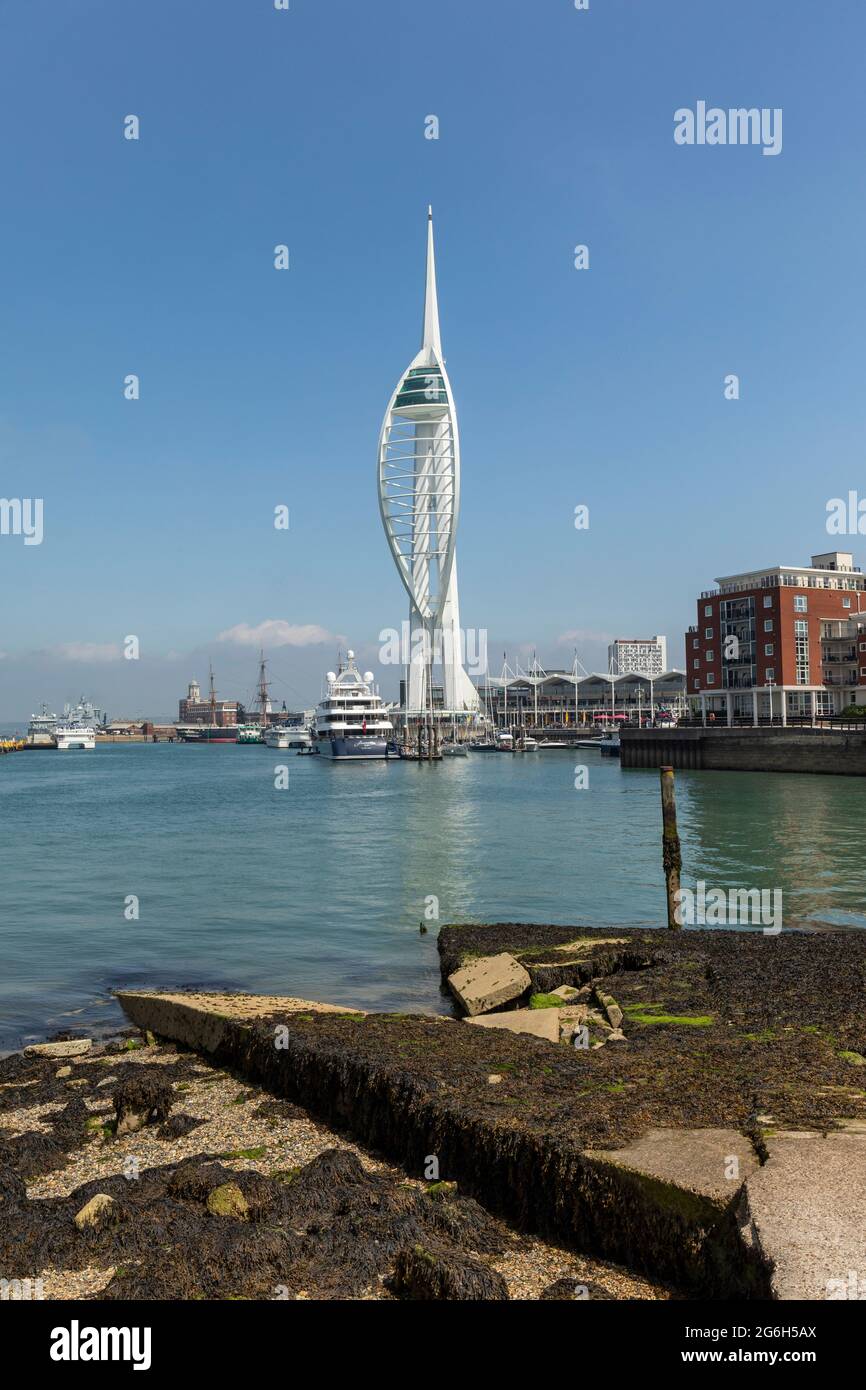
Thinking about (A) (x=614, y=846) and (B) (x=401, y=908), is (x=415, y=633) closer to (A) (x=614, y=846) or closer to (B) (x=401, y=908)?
(A) (x=614, y=846)

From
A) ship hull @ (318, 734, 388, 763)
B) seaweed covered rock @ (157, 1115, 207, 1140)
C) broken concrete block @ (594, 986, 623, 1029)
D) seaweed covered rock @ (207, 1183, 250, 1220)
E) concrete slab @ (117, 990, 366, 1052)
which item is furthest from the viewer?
ship hull @ (318, 734, 388, 763)

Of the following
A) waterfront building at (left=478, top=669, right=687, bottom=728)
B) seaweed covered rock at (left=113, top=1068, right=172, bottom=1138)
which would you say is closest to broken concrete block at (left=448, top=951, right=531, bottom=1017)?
seaweed covered rock at (left=113, top=1068, right=172, bottom=1138)

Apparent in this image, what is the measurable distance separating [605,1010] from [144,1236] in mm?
6192

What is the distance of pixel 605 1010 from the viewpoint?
38.1 feet

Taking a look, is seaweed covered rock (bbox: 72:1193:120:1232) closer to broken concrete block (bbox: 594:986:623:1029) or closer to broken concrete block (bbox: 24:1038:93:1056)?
broken concrete block (bbox: 24:1038:93:1056)

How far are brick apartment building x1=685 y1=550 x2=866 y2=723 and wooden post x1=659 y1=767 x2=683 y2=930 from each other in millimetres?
66186

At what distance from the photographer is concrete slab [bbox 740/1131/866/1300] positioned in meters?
4.96

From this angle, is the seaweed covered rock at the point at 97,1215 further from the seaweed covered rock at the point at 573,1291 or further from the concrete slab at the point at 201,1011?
the concrete slab at the point at 201,1011

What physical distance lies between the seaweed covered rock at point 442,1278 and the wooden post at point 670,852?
11.7 m

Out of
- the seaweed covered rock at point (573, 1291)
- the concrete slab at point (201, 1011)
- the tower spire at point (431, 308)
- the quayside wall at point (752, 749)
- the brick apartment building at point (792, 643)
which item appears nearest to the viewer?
the seaweed covered rock at point (573, 1291)

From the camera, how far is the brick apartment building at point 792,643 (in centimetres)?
8200

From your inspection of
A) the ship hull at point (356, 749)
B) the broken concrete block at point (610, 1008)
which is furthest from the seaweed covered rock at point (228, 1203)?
the ship hull at point (356, 749)

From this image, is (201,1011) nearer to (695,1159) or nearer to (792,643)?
(695,1159)
